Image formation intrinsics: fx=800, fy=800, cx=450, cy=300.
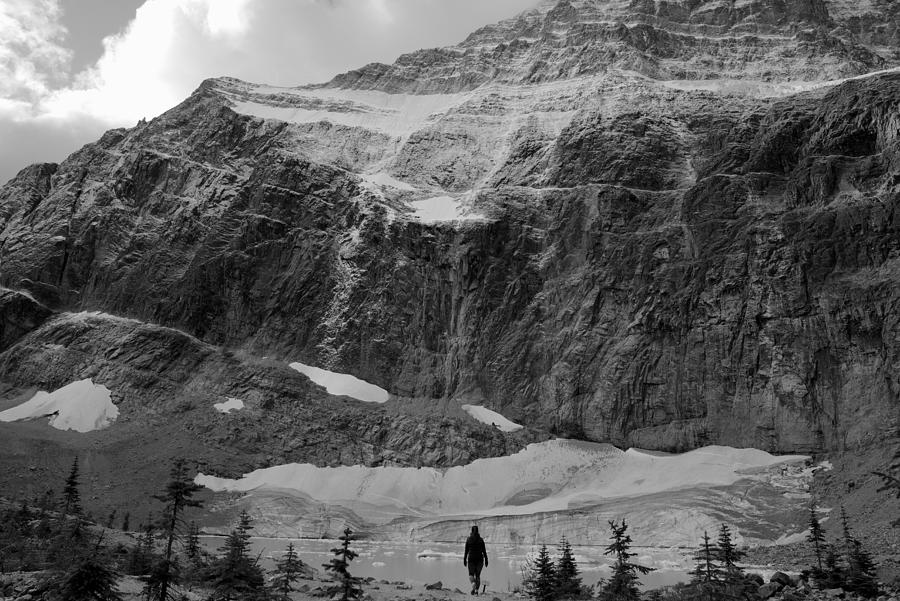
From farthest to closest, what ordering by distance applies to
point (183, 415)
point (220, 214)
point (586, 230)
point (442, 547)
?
point (220, 214) < point (586, 230) < point (183, 415) < point (442, 547)

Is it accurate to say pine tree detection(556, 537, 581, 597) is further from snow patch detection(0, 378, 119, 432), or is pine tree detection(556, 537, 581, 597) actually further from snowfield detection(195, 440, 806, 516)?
snow patch detection(0, 378, 119, 432)

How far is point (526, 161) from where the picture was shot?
104m

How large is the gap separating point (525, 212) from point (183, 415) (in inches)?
1773

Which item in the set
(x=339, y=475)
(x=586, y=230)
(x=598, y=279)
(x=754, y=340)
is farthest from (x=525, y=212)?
(x=339, y=475)

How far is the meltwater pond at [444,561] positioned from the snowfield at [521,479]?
929cm

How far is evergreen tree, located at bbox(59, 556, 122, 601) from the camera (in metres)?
11.4

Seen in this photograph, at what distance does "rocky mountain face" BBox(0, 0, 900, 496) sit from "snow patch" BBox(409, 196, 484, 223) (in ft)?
1.59

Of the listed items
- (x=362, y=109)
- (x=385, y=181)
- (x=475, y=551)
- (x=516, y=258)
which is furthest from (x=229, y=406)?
(x=475, y=551)

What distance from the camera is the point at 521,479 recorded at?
74250mm

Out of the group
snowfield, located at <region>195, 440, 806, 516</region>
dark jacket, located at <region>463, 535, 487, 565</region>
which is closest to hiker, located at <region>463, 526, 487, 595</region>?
dark jacket, located at <region>463, 535, 487, 565</region>

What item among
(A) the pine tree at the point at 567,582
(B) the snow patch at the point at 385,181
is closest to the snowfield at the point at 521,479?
(B) the snow patch at the point at 385,181

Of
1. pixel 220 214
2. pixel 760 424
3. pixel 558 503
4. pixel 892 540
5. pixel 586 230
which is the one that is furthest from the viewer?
Answer: pixel 220 214

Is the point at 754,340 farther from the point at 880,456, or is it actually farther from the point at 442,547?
the point at 442,547

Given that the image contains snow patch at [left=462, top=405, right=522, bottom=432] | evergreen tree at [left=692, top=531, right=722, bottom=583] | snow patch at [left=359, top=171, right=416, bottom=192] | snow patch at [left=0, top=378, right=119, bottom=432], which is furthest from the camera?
snow patch at [left=359, top=171, right=416, bottom=192]
